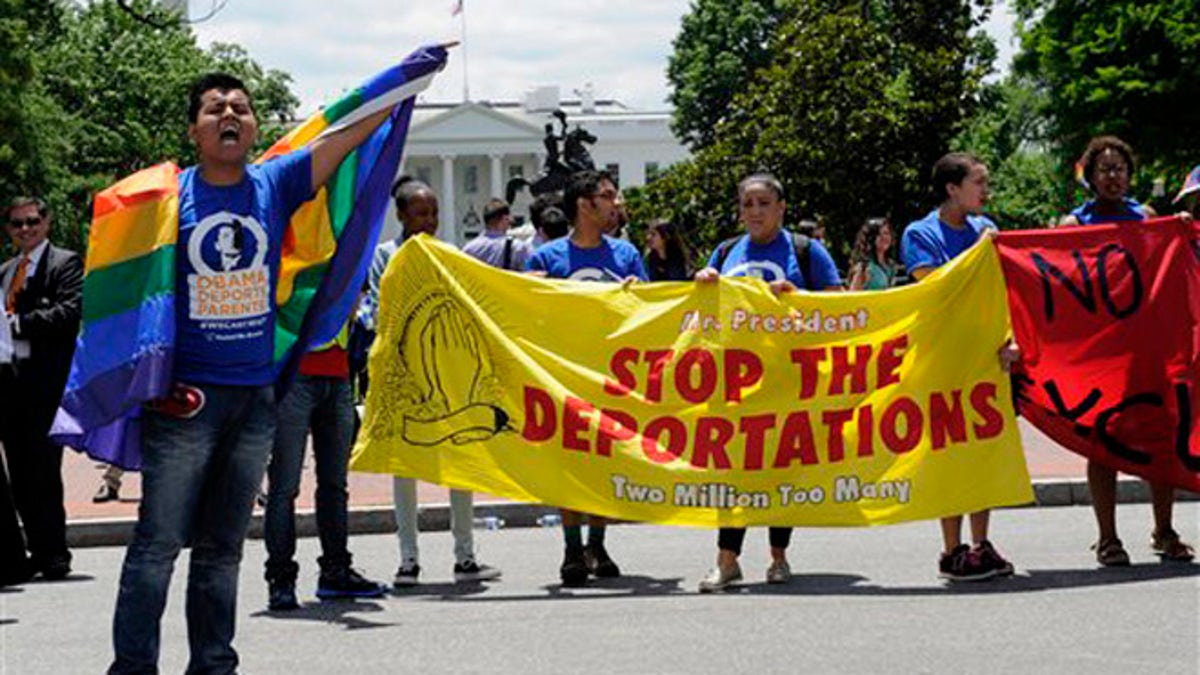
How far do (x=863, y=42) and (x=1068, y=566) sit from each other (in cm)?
3426

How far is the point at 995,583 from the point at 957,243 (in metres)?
1.57

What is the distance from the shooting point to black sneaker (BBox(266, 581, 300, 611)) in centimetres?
962

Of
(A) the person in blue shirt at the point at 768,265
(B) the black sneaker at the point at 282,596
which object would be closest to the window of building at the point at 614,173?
(A) the person in blue shirt at the point at 768,265

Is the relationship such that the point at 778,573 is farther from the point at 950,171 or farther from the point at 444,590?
the point at 950,171

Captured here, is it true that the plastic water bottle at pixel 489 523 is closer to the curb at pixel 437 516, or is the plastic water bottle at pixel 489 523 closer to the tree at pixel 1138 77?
the curb at pixel 437 516

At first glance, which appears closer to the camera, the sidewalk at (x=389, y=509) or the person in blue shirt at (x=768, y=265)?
the person in blue shirt at (x=768, y=265)

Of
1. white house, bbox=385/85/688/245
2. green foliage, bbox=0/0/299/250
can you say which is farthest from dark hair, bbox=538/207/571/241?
white house, bbox=385/85/688/245

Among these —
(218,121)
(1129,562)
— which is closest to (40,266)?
(218,121)

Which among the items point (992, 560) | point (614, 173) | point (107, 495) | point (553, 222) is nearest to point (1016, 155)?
point (614, 173)

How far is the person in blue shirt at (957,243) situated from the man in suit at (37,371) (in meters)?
4.28

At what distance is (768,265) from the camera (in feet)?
33.0

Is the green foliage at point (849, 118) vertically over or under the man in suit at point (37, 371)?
over

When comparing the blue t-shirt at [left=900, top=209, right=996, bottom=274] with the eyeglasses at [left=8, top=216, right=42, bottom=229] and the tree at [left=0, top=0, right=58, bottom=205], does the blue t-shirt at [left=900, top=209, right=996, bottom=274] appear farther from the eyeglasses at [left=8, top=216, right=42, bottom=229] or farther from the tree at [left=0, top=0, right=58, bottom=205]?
the tree at [left=0, top=0, right=58, bottom=205]

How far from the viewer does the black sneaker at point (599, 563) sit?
410 inches
